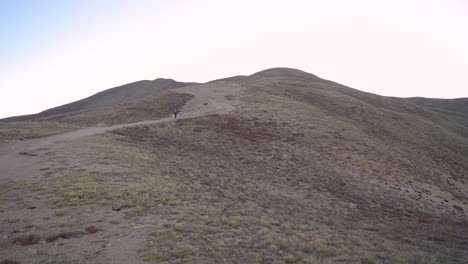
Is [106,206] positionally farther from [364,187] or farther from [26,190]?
[364,187]

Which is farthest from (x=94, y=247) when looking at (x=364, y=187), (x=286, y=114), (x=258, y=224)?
(x=286, y=114)

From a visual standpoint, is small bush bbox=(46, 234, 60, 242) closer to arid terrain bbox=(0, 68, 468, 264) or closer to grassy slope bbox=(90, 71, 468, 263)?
arid terrain bbox=(0, 68, 468, 264)

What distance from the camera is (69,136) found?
1233 inches

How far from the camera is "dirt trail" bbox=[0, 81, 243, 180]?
20.3 meters

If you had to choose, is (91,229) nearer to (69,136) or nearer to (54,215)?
(54,215)

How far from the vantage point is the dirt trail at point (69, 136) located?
20.3 metres

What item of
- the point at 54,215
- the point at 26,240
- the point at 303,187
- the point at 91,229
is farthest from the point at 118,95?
the point at 26,240

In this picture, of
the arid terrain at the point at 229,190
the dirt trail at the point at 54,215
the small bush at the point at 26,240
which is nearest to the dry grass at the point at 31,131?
the arid terrain at the point at 229,190

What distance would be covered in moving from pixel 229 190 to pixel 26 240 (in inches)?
508

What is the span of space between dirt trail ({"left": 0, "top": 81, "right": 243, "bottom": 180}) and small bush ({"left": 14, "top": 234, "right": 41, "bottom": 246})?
893cm

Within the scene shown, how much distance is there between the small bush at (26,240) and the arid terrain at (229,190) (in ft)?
0.20

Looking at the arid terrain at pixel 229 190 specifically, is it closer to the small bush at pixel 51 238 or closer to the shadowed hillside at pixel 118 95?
the small bush at pixel 51 238

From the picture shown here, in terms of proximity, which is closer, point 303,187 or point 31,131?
point 303,187

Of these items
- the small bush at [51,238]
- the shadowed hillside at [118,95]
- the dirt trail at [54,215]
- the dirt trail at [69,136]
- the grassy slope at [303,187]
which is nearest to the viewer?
the dirt trail at [54,215]
